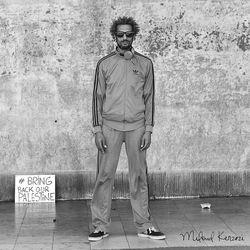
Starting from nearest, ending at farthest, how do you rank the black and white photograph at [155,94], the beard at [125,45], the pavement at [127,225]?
the pavement at [127,225] → the beard at [125,45] → the black and white photograph at [155,94]

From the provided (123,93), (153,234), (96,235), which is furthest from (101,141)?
(153,234)

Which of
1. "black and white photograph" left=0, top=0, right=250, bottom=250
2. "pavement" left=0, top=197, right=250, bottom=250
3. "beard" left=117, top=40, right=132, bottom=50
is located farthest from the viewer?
"black and white photograph" left=0, top=0, right=250, bottom=250

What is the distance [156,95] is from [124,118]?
2.26m

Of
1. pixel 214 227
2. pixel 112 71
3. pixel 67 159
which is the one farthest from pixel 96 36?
pixel 214 227

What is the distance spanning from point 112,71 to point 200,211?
227cm

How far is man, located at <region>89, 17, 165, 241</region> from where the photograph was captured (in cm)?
731

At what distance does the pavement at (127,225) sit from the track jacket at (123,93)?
1.07 metres

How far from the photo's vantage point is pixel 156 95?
31.2 ft

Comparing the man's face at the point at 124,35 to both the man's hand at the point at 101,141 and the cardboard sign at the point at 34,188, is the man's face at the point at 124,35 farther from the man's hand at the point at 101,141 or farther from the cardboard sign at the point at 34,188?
the cardboard sign at the point at 34,188

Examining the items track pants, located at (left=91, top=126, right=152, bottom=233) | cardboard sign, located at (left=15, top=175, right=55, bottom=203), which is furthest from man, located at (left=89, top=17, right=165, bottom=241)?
cardboard sign, located at (left=15, top=175, right=55, bottom=203)

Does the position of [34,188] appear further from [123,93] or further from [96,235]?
[123,93]

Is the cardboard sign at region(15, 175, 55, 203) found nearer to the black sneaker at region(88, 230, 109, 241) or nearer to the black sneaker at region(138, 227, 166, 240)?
the black sneaker at region(88, 230, 109, 241)
